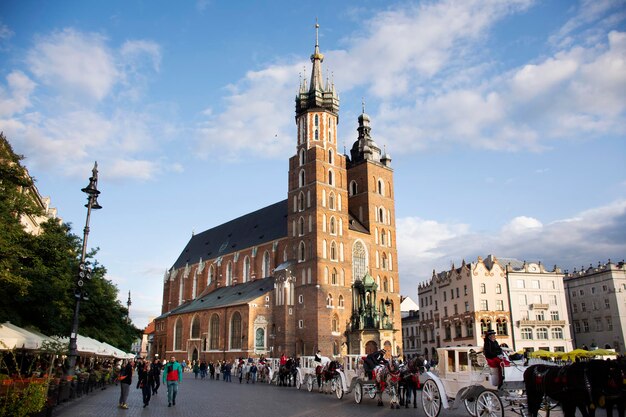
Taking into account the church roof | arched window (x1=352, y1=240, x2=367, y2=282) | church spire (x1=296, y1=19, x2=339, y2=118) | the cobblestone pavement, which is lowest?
the cobblestone pavement

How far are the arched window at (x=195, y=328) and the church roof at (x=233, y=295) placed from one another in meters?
1.17

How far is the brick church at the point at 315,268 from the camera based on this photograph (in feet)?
158

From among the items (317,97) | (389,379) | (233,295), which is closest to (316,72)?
(317,97)

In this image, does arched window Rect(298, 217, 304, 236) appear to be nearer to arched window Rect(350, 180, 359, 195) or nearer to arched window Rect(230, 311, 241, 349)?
arched window Rect(350, 180, 359, 195)

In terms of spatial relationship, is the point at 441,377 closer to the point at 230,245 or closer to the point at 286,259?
the point at 286,259

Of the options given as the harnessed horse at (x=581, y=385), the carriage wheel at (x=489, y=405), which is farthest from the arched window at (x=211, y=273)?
the harnessed horse at (x=581, y=385)

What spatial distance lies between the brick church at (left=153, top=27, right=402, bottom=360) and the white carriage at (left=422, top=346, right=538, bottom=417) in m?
32.8

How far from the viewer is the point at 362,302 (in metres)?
49.8

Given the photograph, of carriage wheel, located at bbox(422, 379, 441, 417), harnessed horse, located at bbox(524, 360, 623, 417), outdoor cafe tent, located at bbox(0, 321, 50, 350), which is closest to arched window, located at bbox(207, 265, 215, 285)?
outdoor cafe tent, located at bbox(0, 321, 50, 350)

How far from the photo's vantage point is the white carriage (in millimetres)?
11594

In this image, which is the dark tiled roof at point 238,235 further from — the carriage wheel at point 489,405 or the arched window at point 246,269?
the carriage wheel at point 489,405

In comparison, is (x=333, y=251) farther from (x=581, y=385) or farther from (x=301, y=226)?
(x=581, y=385)

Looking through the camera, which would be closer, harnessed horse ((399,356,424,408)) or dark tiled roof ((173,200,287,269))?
harnessed horse ((399,356,424,408))

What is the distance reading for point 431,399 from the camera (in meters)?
13.4
